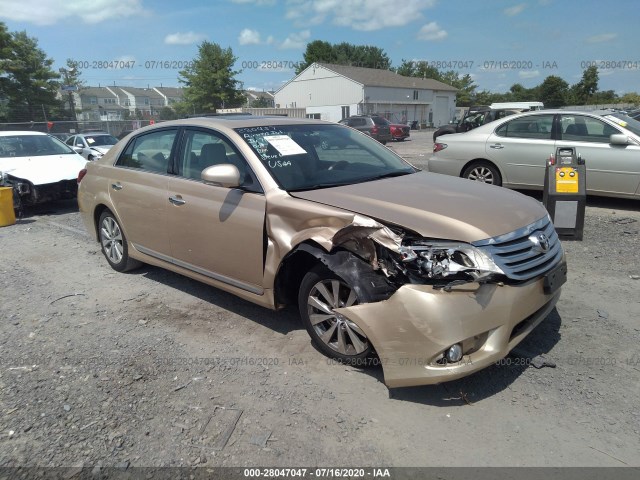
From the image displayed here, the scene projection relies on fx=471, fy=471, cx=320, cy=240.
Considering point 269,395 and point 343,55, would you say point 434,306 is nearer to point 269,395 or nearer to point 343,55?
point 269,395

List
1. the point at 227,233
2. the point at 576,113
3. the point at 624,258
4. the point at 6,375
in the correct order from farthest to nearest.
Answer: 1. the point at 576,113
2. the point at 624,258
3. the point at 227,233
4. the point at 6,375

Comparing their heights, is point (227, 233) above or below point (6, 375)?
above

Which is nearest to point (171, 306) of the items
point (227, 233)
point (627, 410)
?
point (227, 233)

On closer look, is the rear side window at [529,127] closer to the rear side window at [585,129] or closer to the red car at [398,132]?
the rear side window at [585,129]

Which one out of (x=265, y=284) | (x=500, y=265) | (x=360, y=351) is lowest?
(x=360, y=351)

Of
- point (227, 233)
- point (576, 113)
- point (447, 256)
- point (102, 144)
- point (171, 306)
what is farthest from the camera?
point (102, 144)

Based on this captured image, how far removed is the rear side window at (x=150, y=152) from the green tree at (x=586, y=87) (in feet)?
193

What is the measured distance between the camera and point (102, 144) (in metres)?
16.8

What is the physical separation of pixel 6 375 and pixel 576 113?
842 cm


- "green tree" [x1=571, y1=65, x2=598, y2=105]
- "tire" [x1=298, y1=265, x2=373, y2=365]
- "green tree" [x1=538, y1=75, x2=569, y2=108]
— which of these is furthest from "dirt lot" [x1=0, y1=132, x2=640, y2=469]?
"green tree" [x1=538, y1=75, x2=569, y2=108]

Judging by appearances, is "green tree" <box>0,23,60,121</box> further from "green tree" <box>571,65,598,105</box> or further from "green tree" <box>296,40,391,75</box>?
"green tree" <box>571,65,598,105</box>

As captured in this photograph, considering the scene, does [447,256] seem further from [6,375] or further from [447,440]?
[6,375]

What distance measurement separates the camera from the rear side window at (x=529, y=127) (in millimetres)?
7953

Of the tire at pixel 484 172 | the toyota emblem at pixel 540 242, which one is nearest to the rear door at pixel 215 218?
the toyota emblem at pixel 540 242
